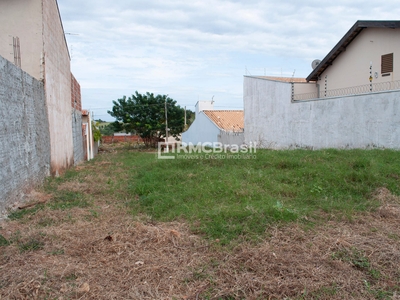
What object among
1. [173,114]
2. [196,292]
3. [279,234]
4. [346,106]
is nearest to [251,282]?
[196,292]

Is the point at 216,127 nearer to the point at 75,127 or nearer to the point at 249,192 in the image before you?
the point at 75,127

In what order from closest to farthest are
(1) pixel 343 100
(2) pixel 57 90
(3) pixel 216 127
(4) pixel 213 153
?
1. (2) pixel 57 90
2. (1) pixel 343 100
3. (4) pixel 213 153
4. (3) pixel 216 127

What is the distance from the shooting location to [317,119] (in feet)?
41.0

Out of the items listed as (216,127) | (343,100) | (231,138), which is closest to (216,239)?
(343,100)

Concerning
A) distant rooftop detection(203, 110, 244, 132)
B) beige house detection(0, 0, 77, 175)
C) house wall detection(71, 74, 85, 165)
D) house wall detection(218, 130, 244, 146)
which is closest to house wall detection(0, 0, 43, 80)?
beige house detection(0, 0, 77, 175)

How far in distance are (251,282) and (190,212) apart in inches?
84.7

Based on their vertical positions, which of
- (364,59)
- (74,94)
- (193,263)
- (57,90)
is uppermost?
(364,59)

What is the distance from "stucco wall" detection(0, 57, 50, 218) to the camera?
4875 millimetres

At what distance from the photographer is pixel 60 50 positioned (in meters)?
10.3

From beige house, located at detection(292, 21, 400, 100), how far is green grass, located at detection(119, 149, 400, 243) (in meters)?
4.87

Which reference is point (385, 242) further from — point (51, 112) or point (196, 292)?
point (51, 112)

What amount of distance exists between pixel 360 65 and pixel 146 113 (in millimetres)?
14641

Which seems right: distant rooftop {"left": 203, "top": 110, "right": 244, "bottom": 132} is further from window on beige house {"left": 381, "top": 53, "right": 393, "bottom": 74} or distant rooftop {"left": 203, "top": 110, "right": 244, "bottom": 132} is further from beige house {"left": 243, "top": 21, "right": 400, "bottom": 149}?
window on beige house {"left": 381, "top": 53, "right": 393, "bottom": 74}

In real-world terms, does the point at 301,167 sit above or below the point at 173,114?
below
